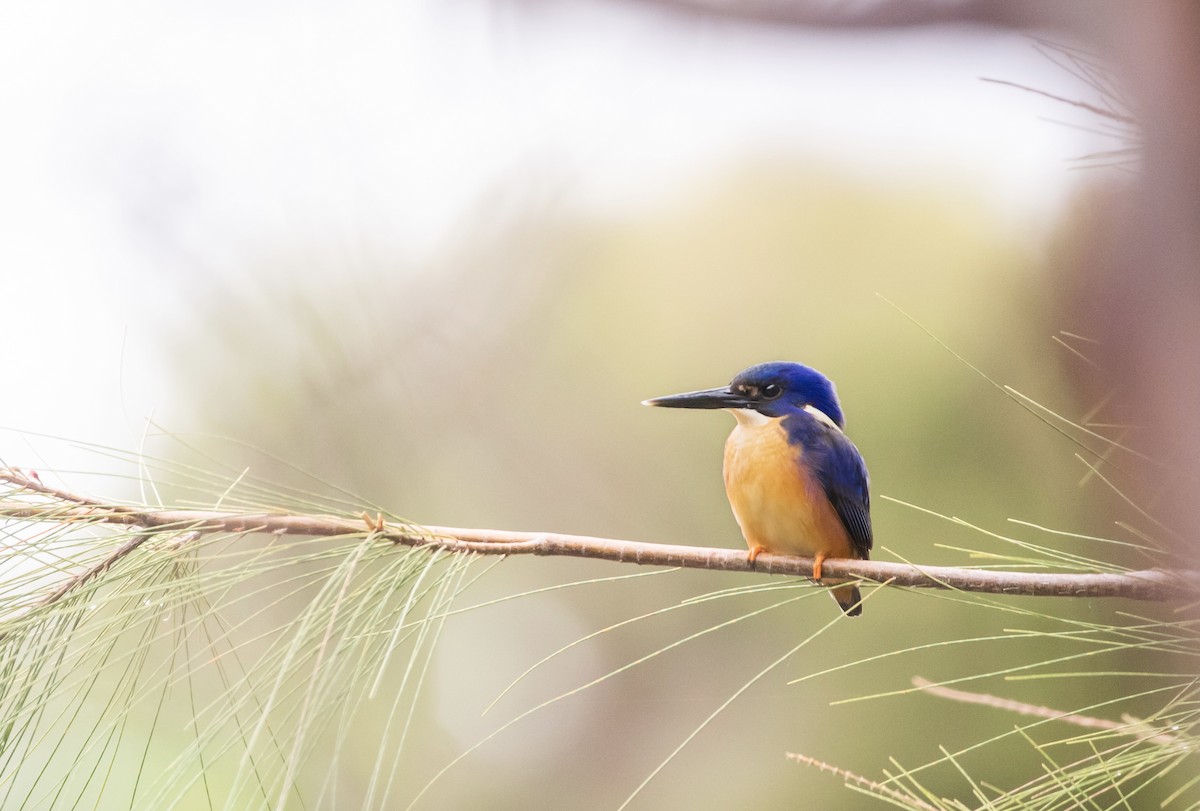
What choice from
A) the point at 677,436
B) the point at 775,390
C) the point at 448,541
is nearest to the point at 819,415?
the point at 775,390

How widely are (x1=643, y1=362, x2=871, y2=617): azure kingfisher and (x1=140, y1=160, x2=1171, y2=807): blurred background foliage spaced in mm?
370

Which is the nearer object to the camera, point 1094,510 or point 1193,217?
point 1193,217

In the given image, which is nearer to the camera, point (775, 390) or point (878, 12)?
point (878, 12)

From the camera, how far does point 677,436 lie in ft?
8.79

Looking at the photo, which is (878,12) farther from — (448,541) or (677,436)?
(677,436)

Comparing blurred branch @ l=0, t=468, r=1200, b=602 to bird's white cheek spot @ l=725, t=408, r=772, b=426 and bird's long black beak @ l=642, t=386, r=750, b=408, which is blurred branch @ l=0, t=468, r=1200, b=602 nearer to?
bird's long black beak @ l=642, t=386, r=750, b=408

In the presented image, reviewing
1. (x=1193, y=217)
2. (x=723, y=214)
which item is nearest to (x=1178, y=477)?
(x=1193, y=217)

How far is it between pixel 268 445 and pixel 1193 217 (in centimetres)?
171

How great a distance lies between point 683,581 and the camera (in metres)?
2.74

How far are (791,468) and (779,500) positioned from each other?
49mm

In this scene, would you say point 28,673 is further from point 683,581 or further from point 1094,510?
point 683,581

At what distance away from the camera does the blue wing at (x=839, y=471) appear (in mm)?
1186

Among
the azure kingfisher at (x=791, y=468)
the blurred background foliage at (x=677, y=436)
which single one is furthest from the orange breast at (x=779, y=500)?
the blurred background foliage at (x=677, y=436)

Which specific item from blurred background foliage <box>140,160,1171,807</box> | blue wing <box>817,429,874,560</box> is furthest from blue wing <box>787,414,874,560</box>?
blurred background foliage <box>140,160,1171,807</box>
